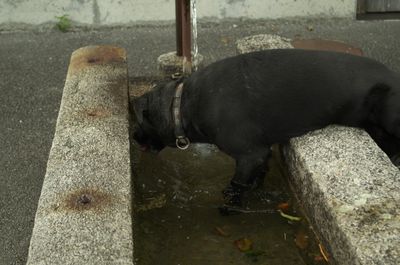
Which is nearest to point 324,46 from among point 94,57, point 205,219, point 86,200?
point 94,57

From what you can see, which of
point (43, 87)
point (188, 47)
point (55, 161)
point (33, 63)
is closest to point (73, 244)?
point (55, 161)

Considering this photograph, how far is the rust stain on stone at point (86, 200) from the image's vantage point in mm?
3287

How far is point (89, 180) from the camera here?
3512 millimetres

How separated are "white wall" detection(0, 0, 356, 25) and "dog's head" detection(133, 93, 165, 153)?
11.8ft

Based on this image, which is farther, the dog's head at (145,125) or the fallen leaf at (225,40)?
the fallen leaf at (225,40)

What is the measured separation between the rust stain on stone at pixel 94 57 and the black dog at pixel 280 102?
1.11 meters

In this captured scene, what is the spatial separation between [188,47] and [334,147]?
1831 millimetres

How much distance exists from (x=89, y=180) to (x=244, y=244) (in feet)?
3.35

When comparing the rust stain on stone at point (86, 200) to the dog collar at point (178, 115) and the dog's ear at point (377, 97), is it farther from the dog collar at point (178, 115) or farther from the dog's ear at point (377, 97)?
the dog's ear at point (377, 97)

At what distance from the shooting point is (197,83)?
4145 mm

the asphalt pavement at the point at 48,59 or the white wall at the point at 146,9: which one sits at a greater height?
the white wall at the point at 146,9

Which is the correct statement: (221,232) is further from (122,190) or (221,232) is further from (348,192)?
(348,192)

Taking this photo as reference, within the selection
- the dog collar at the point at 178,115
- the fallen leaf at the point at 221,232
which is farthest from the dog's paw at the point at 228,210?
the dog collar at the point at 178,115

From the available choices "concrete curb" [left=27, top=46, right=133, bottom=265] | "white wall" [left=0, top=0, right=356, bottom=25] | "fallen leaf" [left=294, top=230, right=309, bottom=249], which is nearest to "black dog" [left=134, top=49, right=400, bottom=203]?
"fallen leaf" [left=294, top=230, right=309, bottom=249]
